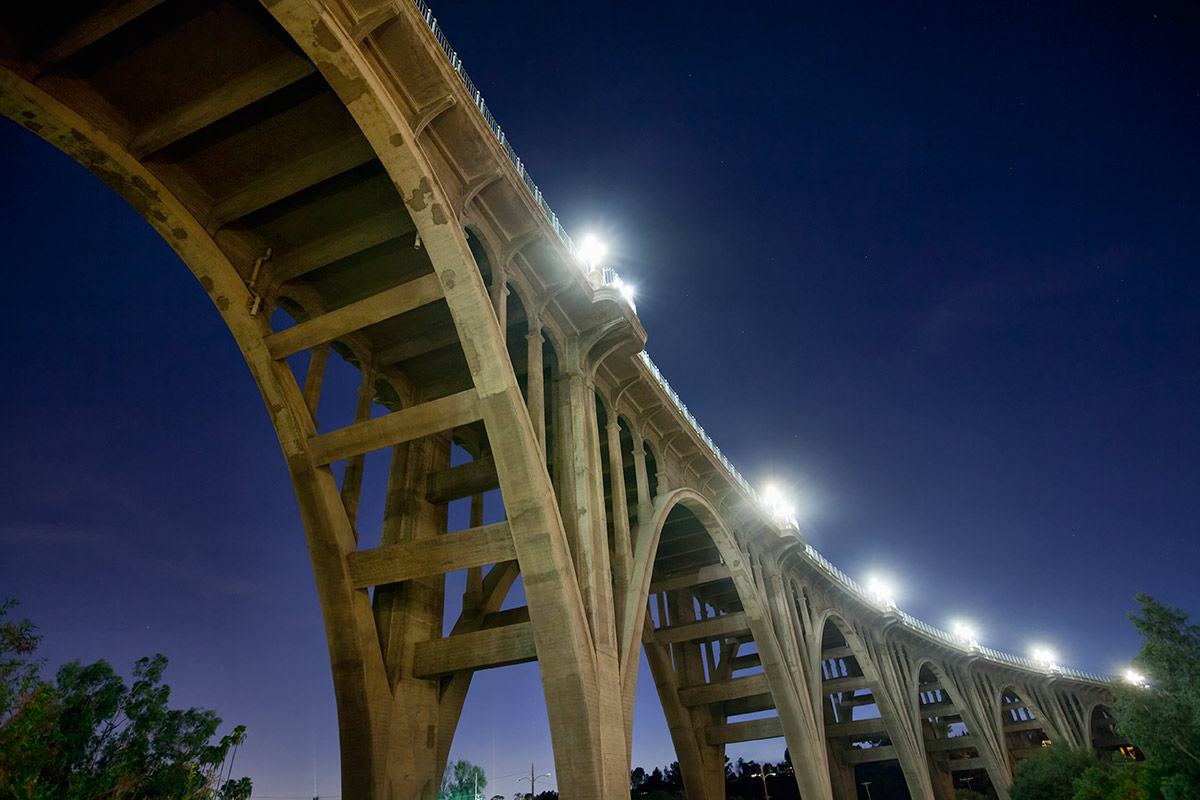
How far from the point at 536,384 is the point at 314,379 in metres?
5.17

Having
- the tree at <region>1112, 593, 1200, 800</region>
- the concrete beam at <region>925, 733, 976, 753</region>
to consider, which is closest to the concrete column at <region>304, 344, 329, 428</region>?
the tree at <region>1112, 593, 1200, 800</region>

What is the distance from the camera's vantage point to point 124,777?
61.3 feet

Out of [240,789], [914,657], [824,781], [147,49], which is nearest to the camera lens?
[147,49]

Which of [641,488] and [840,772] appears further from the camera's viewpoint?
[840,772]

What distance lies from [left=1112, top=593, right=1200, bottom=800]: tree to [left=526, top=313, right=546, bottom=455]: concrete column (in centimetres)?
2507

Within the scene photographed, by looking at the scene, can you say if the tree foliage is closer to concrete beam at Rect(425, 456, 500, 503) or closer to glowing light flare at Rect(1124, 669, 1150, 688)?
concrete beam at Rect(425, 456, 500, 503)

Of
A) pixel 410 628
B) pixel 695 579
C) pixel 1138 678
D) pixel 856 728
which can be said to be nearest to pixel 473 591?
pixel 410 628

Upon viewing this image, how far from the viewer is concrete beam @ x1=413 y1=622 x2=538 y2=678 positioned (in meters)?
14.6

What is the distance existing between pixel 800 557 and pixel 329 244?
28.6m

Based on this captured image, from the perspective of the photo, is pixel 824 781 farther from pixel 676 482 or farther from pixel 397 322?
pixel 397 322

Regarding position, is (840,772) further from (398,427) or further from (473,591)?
(398,427)

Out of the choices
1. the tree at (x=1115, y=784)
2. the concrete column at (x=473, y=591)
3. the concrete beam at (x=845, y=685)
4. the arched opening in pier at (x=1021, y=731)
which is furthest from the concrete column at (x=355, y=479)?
the arched opening in pier at (x=1021, y=731)

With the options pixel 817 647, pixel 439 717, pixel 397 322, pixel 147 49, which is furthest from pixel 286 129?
pixel 817 647

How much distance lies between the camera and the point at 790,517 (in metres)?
34.2
